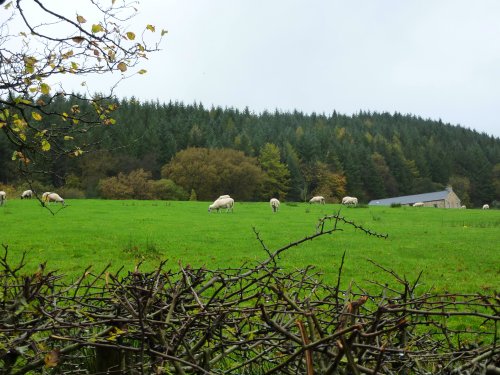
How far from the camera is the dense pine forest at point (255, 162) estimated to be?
77562 millimetres

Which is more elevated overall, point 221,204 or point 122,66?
point 122,66

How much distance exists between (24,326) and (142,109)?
138878 mm

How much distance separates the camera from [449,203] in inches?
3900

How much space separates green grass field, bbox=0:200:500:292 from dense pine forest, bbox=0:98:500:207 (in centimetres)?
3551

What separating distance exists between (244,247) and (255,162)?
240 ft

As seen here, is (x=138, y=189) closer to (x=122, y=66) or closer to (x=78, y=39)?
(x=122, y=66)

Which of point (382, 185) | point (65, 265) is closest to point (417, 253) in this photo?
point (65, 265)

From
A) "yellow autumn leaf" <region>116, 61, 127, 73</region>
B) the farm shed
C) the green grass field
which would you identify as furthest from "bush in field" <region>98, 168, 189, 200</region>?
"yellow autumn leaf" <region>116, 61, 127, 73</region>

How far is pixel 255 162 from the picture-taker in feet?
303

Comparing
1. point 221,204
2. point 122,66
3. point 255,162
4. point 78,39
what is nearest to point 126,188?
point 255,162

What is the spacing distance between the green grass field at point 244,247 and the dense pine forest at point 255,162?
3551 cm

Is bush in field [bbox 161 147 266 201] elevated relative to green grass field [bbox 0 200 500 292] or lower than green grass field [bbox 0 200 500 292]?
elevated

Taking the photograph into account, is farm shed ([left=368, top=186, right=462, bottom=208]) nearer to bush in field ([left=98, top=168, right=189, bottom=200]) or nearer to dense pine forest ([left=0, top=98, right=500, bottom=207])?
dense pine forest ([left=0, top=98, right=500, bottom=207])

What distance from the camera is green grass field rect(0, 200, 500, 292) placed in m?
14.6
